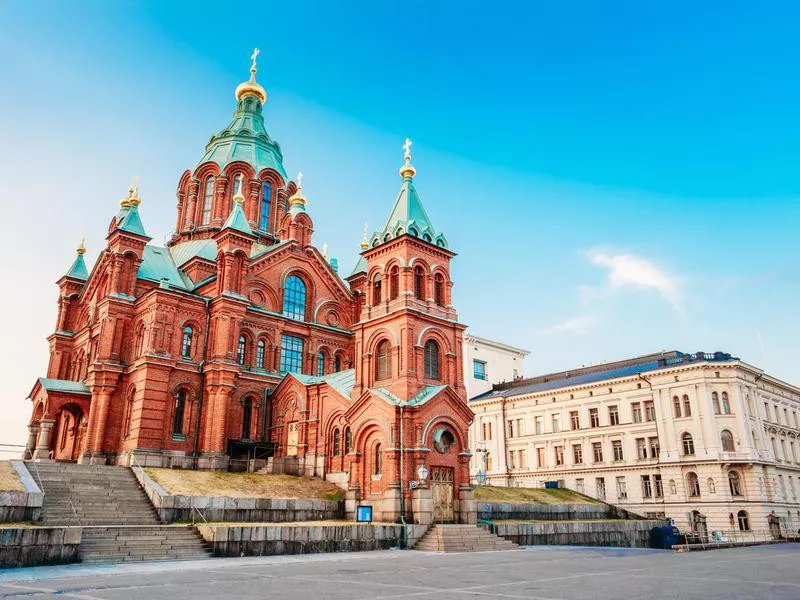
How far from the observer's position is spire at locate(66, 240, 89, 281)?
155 feet

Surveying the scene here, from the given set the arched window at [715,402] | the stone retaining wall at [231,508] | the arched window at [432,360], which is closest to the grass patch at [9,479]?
the stone retaining wall at [231,508]

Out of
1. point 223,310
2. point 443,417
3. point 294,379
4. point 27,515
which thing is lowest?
point 27,515

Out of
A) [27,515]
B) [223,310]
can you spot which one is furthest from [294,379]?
[27,515]

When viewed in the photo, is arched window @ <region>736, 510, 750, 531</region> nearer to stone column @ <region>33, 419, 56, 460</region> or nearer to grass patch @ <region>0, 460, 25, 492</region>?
grass patch @ <region>0, 460, 25, 492</region>

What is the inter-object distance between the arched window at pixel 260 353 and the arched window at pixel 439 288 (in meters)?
13.2

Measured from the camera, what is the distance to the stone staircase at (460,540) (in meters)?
27.3

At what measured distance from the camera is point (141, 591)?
1299 cm

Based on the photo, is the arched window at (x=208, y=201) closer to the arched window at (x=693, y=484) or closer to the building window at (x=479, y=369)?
the building window at (x=479, y=369)

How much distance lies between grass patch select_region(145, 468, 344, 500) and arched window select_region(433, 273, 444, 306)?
11.8 metres

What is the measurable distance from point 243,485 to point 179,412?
8.90m

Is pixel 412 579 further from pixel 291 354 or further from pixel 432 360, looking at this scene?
pixel 291 354

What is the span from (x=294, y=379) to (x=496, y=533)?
1586 centimetres

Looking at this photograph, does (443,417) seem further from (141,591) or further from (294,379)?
(141,591)

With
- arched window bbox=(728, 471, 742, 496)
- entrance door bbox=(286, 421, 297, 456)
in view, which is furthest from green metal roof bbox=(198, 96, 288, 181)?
arched window bbox=(728, 471, 742, 496)
